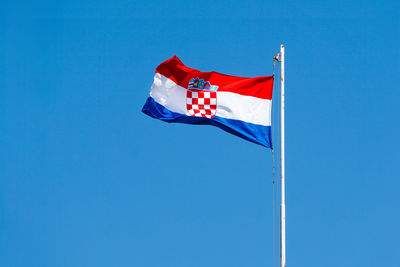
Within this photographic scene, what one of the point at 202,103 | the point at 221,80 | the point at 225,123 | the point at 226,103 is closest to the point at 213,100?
the point at 202,103

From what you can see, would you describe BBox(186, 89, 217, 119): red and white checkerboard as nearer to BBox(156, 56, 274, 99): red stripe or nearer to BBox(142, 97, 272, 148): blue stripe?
BBox(142, 97, 272, 148): blue stripe

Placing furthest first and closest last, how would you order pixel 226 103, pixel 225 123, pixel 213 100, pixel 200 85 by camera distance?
pixel 200 85, pixel 213 100, pixel 226 103, pixel 225 123

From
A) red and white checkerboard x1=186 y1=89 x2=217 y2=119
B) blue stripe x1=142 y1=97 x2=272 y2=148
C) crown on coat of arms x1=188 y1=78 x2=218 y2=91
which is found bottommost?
blue stripe x1=142 y1=97 x2=272 y2=148

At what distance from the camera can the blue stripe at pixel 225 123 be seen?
77.5 feet

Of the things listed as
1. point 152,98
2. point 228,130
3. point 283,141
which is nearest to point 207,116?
point 228,130

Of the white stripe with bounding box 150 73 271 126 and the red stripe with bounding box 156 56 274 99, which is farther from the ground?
the red stripe with bounding box 156 56 274 99

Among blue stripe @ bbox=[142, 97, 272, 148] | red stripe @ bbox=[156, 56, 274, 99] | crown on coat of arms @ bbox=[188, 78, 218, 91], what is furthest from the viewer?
crown on coat of arms @ bbox=[188, 78, 218, 91]

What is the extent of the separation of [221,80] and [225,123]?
197 centimetres

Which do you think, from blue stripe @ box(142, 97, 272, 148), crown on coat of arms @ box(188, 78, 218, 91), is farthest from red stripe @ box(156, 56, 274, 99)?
blue stripe @ box(142, 97, 272, 148)

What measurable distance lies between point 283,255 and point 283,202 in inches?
Answer: 70.0

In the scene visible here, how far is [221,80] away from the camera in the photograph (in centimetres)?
2523

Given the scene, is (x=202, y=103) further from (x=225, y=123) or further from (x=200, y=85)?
(x=225, y=123)

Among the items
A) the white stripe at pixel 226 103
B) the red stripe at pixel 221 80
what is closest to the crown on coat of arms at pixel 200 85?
the red stripe at pixel 221 80

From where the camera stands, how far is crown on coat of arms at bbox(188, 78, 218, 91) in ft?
83.1
